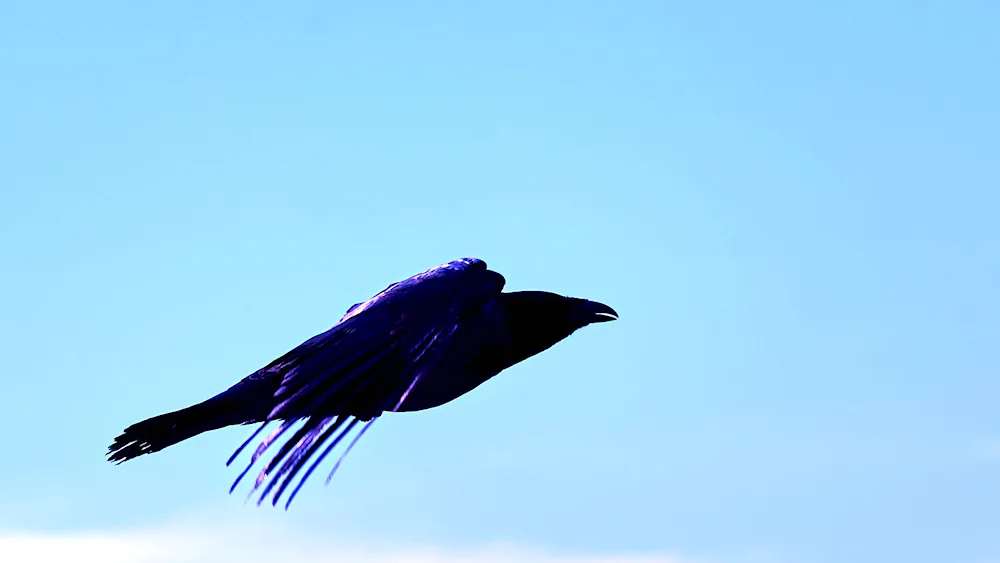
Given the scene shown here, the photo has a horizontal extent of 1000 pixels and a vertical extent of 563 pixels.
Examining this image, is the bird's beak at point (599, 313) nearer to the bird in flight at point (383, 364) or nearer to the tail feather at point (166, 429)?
the bird in flight at point (383, 364)

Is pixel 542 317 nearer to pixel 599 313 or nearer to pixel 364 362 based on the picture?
pixel 599 313

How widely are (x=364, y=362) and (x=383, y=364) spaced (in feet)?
0.48

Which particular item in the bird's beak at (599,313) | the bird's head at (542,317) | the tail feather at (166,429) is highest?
the bird's beak at (599,313)

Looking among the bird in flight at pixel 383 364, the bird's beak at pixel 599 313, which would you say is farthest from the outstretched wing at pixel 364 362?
the bird's beak at pixel 599 313

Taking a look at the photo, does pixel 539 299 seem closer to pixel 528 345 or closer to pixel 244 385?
pixel 528 345

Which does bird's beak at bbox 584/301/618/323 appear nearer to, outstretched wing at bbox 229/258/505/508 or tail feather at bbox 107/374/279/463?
outstretched wing at bbox 229/258/505/508

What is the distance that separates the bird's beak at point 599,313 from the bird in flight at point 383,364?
0.13m

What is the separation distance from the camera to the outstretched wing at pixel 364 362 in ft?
30.4

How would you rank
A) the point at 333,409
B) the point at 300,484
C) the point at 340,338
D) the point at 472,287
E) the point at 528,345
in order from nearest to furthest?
the point at 300,484 < the point at 333,409 < the point at 340,338 < the point at 472,287 < the point at 528,345

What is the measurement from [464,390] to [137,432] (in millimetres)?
2815

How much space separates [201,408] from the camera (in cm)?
1100

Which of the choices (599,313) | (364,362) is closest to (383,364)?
(364,362)

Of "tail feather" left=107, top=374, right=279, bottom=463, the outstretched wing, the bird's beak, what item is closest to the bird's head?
the bird's beak

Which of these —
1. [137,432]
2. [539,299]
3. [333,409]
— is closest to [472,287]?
[539,299]
